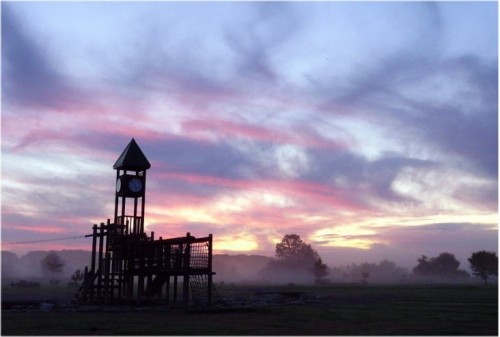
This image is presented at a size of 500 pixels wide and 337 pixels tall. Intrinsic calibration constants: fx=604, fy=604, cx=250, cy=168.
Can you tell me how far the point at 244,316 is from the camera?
27.8 metres

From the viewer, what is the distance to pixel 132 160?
42.1 metres

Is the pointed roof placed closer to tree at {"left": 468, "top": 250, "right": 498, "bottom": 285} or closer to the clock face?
the clock face

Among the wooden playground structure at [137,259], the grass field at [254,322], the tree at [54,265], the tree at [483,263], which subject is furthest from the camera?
the tree at [54,265]

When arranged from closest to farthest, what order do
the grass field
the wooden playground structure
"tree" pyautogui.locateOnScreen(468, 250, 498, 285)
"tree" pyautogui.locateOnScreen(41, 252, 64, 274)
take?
the grass field
the wooden playground structure
"tree" pyautogui.locateOnScreen(468, 250, 498, 285)
"tree" pyautogui.locateOnScreen(41, 252, 64, 274)

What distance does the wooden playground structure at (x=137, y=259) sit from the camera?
1432 inches

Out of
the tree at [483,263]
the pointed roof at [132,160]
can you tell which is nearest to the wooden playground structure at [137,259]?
the pointed roof at [132,160]

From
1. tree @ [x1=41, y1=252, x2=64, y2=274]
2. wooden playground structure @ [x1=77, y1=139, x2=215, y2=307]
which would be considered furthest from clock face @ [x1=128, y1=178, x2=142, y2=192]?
tree @ [x1=41, y1=252, x2=64, y2=274]

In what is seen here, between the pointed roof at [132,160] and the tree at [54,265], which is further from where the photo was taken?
the tree at [54,265]

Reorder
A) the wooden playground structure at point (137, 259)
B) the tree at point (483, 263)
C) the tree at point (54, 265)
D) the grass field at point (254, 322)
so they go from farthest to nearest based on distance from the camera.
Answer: the tree at point (54, 265) < the tree at point (483, 263) < the wooden playground structure at point (137, 259) < the grass field at point (254, 322)

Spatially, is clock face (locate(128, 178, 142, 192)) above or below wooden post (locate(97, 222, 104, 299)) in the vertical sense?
above

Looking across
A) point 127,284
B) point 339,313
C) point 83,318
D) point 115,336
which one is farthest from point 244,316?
point 127,284

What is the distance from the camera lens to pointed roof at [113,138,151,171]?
4206cm

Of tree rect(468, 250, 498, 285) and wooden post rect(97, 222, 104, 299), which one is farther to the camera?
tree rect(468, 250, 498, 285)

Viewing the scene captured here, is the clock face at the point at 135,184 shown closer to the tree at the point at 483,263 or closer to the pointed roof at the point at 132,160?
the pointed roof at the point at 132,160
